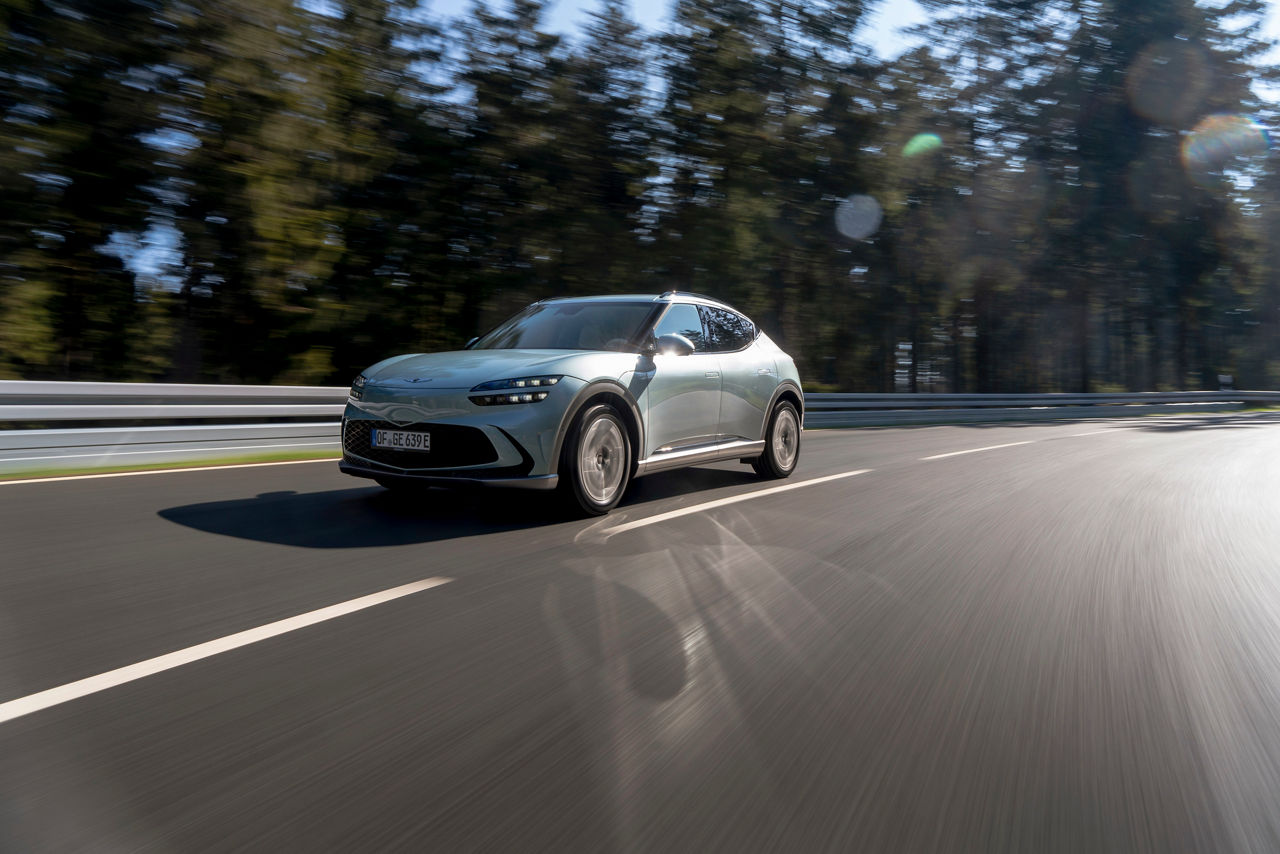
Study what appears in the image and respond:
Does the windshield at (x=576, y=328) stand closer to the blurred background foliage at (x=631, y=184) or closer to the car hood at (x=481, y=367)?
the car hood at (x=481, y=367)

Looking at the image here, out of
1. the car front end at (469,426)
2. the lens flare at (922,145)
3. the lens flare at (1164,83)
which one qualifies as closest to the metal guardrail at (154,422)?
the car front end at (469,426)

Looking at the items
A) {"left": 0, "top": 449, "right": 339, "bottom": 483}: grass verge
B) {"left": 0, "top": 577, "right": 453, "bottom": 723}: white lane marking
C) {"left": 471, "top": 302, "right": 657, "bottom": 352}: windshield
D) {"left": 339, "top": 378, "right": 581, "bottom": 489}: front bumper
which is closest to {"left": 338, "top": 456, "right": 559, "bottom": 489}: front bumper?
{"left": 339, "top": 378, "right": 581, "bottom": 489}: front bumper

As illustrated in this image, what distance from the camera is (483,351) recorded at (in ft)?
24.5

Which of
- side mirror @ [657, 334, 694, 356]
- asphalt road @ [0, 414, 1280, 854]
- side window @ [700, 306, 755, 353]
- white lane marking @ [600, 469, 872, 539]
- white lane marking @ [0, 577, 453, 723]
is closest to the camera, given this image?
asphalt road @ [0, 414, 1280, 854]

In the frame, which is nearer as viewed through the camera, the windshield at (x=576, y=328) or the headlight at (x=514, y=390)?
the headlight at (x=514, y=390)

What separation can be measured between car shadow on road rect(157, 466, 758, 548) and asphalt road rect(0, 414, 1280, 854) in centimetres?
5

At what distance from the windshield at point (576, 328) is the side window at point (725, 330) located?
0.78 m

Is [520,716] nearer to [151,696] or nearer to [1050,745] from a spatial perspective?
[151,696]

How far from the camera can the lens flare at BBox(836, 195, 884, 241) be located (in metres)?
30.9

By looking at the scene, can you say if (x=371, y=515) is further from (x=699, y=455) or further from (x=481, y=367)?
(x=699, y=455)

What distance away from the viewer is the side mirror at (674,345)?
24.5 feet

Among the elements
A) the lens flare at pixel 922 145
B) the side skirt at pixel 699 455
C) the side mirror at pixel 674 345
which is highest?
the lens flare at pixel 922 145

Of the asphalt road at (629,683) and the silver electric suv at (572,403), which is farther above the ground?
the silver electric suv at (572,403)

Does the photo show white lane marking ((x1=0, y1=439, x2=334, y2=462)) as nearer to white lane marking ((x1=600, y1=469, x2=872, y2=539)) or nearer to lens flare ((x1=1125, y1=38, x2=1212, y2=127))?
white lane marking ((x1=600, y1=469, x2=872, y2=539))
